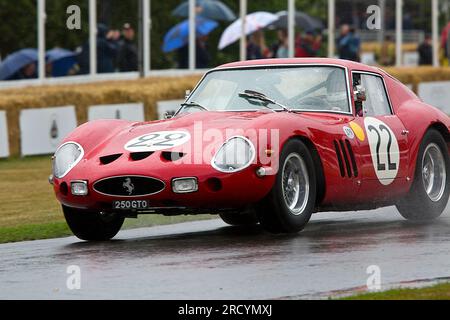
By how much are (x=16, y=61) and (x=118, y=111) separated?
2527 mm

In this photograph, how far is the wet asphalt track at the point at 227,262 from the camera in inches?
290

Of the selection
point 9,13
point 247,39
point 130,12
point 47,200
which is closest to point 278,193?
point 47,200

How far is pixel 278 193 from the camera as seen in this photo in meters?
9.80

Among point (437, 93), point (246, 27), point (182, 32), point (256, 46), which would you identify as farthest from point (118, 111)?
point (437, 93)

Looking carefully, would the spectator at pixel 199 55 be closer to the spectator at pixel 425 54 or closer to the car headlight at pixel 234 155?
the spectator at pixel 425 54

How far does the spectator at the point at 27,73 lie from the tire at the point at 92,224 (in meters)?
13.3

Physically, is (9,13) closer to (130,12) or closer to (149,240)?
(130,12)

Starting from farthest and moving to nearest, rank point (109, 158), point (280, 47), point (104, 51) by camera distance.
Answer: point (280, 47) → point (104, 51) → point (109, 158)

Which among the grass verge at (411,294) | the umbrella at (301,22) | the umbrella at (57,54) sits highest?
the umbrella at (301,22)

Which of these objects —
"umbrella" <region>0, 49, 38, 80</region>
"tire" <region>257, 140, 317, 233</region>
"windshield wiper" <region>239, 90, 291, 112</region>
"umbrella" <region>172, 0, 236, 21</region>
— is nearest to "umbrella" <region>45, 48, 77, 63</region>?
"umbrella" <region>0, 49, 38, 80</region>

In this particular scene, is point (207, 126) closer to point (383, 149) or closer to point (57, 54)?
point (383, 149)

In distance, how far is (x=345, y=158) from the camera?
1062 cm

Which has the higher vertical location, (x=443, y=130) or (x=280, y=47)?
(x=280, y=47)

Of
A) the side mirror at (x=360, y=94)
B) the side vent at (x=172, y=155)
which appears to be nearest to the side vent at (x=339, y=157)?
the side mirror at (x=360, y=94)
